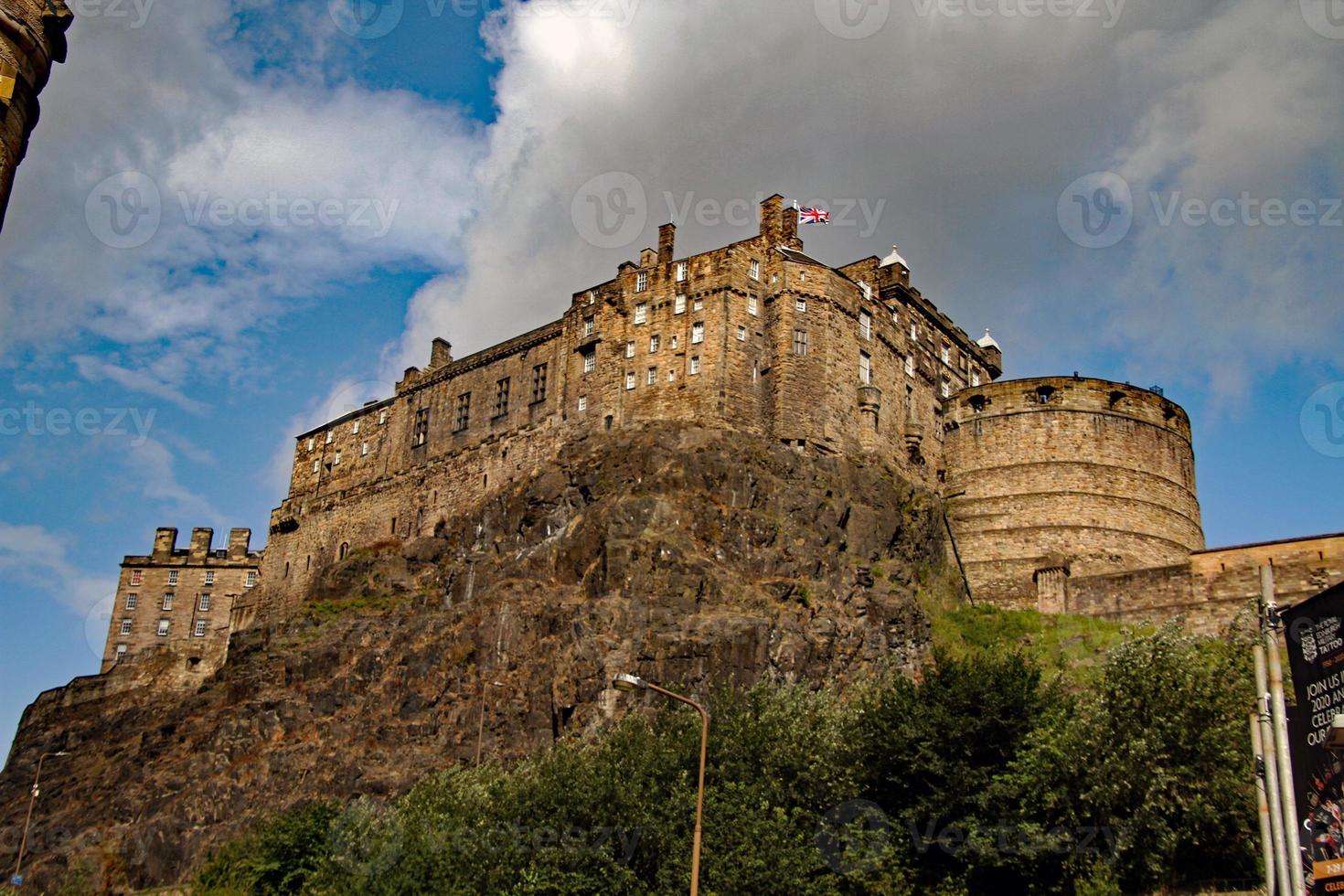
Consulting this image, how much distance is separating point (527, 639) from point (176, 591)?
5521cm

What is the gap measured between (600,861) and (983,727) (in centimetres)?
1309

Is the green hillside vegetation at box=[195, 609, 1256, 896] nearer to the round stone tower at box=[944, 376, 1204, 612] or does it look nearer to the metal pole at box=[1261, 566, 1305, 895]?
the metal pole at box=[1261, 566, 1305, 895]

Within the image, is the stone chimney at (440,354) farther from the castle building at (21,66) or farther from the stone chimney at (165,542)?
the castle building at (21,66)

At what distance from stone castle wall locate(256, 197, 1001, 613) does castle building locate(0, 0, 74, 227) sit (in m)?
53.6

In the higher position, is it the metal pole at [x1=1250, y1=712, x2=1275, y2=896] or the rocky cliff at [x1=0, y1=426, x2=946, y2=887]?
the rocky cliff at [x1=0, y1=426, x2=946, y2=887]

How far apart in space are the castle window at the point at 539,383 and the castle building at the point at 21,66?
61591 millimetres

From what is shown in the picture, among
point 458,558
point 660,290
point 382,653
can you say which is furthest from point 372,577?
point 660,290

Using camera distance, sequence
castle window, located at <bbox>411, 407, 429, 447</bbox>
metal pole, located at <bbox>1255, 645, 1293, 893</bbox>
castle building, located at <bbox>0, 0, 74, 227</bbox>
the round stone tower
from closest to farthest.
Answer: castle building, located at <bbox>0, 0, 74, 227</bbox> < metal pole, located at <bbox>1255, 645, 1293, 893</bbox> < the round stone tower < castle window, located at <bbox>411, 407, 429, 447</bbox>

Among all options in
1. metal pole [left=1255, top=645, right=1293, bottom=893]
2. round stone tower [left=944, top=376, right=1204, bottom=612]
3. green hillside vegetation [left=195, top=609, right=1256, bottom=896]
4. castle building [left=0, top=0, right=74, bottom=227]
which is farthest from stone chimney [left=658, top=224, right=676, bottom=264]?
castle building [left=0, top=0, right=74, bottom=227]

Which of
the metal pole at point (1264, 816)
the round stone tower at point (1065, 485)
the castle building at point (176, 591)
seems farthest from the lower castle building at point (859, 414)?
the metal pole at point (1264, 816)

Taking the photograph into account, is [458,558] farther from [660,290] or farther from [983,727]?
[983,727]

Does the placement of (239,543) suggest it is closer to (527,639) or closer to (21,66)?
(527,639)

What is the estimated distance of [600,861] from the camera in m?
38.8

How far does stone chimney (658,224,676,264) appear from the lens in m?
72.1
